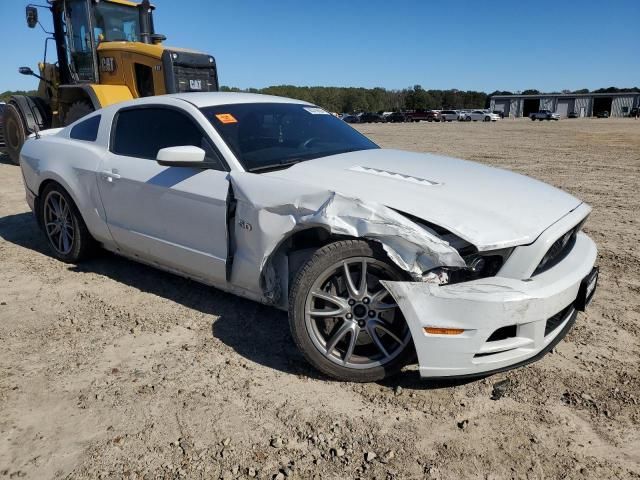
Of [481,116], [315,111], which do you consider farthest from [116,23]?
[481,116]

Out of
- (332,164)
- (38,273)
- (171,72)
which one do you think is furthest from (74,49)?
(332,164)

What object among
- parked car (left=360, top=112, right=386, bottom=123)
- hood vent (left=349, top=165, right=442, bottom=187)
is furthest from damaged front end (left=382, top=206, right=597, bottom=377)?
parked car (left=360, top=112, right=386, bottom=123)

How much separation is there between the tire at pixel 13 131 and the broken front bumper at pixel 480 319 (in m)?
10.8

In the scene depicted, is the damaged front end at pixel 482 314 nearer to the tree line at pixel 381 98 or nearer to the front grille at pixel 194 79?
the front grille at pixel 194 79

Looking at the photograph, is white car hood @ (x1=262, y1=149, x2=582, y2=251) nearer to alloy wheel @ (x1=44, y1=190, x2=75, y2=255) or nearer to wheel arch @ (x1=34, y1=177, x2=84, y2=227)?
wheel arch @ (x1=34, y1=177, x2=84, y2=227)

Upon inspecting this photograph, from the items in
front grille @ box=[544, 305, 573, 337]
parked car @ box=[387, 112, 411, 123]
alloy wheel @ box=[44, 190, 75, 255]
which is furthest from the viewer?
parked car @ box=[387, 112, 411, 123]

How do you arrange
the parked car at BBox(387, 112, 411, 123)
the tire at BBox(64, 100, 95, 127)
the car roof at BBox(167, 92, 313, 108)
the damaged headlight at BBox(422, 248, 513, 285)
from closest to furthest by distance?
1. the damaged headlight at BBox(422, 248, 513, 285)
2. the car roof at BBox(167, 92, 313, 108)
3. the tire at BBox(64, 100, 95, 127)
4. the parked car at BBox(387, 112, 411, 123)

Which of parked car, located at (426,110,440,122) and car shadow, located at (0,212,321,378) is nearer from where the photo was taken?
car shadow, located at (0,212,321,378)

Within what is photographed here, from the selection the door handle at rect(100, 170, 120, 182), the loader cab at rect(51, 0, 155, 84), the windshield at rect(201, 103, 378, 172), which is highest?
the loader cab at rect(51, 0, 155, 84)

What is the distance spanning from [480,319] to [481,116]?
212 feet

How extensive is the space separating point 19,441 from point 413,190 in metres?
2.31

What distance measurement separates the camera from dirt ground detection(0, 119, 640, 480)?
223 cm

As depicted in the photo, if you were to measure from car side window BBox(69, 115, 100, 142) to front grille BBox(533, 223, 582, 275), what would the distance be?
364 centimetres

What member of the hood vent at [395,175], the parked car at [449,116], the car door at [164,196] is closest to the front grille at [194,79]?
the car door at [164,196]
